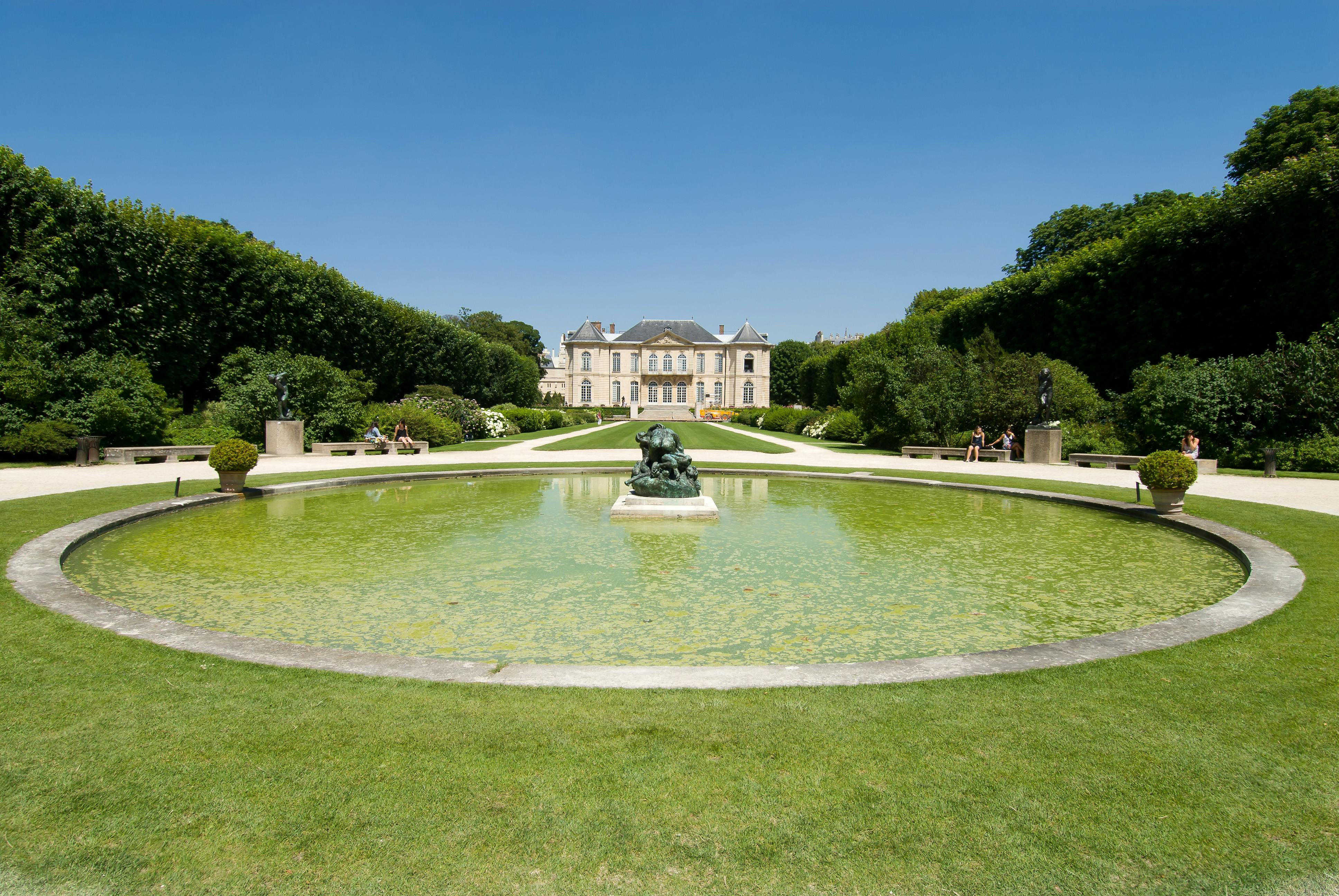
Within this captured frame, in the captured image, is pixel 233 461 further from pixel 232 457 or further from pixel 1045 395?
pixel 1045 395

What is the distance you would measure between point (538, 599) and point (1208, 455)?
16042 mm

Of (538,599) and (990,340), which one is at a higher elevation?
(990,340)

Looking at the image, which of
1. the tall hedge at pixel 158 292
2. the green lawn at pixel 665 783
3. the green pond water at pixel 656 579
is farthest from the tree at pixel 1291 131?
the tall hedge at pixel 158 292

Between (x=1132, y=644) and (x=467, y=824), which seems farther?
(x=1132, y=644)

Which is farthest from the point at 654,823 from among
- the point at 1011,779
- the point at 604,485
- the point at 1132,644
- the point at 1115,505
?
the point at 604,485

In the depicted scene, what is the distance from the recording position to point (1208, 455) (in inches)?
602

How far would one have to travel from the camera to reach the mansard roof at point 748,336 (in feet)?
258

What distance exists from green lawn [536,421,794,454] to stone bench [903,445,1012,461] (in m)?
3.26

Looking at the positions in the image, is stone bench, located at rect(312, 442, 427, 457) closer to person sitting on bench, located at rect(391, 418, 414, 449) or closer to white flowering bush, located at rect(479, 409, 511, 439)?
person sitting on bench, located at rect(391, 418, 414, 449)

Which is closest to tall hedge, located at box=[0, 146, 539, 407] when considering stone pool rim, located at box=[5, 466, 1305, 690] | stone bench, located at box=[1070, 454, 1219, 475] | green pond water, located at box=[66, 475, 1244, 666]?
green pond water, located at box=[66, 475, 1244, 666]

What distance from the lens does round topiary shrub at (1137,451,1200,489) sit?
26.1 ft

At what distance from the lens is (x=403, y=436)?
2012 centimetres

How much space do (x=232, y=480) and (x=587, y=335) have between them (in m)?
70.0

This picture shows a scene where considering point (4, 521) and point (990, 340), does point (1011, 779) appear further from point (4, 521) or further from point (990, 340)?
point (990, 340)
